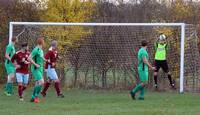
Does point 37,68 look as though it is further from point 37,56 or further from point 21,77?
point 21,77

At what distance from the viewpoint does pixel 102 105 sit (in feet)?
50.4

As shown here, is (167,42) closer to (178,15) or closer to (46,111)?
(178,15)

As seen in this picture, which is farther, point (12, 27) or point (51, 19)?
point (51, 19)

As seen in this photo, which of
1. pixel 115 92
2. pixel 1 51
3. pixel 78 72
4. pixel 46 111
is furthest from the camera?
pixel 1 51

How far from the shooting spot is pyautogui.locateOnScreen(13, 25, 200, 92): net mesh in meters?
21.3

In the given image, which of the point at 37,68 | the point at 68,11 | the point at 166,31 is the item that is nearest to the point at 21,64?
the point at 37,68

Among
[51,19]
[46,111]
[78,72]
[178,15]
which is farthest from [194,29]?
[46,111]

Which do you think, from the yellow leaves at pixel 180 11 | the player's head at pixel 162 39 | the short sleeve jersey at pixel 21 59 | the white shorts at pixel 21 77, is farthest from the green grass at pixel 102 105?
the yellow leaves at pixel 180 11

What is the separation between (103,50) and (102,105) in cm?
692

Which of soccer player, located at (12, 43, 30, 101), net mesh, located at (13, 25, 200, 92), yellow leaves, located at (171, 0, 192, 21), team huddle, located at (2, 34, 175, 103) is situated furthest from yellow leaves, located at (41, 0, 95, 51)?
soccer player, located at (12, 43, 30, 101)

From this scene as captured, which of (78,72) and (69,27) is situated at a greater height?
(69,27)

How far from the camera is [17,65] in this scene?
54.5ft

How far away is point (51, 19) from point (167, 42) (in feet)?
19.5

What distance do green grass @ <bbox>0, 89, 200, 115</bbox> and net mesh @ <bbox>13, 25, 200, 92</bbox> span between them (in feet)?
7.70
